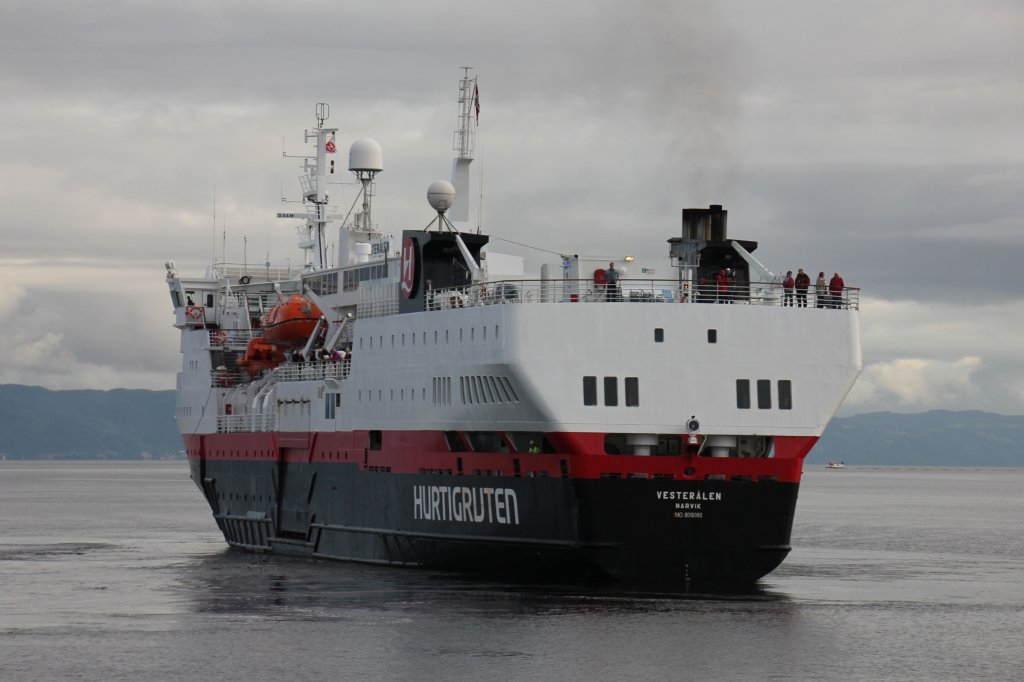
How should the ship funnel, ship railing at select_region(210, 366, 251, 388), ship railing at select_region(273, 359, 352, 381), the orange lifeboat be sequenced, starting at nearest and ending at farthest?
the ship funnel, ship railing at select_region(273, 359, 352, 381), the orange lifeboat, ship railing at select_region(210, 366, 251, 388)

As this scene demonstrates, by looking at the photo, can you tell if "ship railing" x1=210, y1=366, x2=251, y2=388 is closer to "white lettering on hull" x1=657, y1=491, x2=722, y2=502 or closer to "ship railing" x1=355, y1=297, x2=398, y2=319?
"ship railing" x1=355, y1=297, x2=398, y2=319

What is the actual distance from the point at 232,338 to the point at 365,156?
897 cm

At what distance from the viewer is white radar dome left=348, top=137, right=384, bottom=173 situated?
58.7m

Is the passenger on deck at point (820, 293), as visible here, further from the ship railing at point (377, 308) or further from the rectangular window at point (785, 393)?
the ship railing at point (377, 308)

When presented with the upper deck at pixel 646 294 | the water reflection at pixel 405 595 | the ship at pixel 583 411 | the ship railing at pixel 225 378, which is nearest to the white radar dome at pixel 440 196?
the ship at pixel 583 411

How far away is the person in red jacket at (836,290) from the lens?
1649 inches

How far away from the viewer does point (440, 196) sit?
48.1 metres

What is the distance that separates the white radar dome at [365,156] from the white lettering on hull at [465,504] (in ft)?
57.9

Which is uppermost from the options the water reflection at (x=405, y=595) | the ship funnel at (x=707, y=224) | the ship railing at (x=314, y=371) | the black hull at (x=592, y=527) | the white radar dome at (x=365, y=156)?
the white radar dome at (x=365, y=156)

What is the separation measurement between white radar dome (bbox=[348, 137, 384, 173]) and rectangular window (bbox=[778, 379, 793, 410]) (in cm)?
2351

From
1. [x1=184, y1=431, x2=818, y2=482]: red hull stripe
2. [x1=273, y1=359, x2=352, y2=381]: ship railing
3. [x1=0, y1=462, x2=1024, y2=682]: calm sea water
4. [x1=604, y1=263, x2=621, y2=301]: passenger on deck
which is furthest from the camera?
[x1=273, y1=359, x2=352, y2=381]: ship railing

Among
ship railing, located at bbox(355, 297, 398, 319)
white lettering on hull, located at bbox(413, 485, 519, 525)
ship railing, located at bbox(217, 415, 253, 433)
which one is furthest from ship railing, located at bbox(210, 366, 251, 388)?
white lettering on hull, located at bbox(413, 485, 519, 525)

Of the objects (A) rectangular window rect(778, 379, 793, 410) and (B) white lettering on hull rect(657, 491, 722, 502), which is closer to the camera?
(B) white lettering on hull rect(657, 491, 722, 502)

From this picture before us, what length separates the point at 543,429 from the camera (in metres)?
39.0
